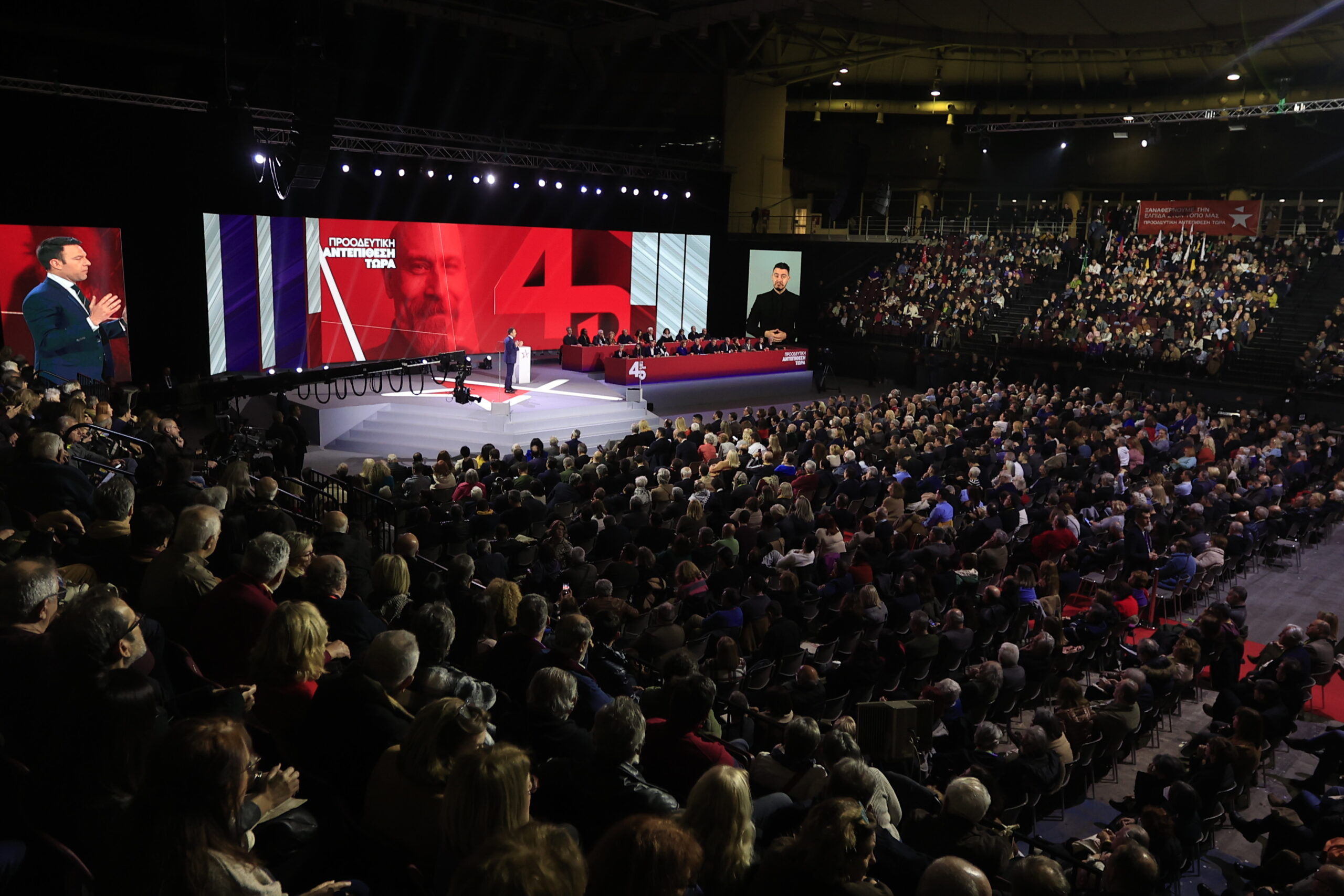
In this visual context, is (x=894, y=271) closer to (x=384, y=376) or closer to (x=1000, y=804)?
(x=384, y=376)

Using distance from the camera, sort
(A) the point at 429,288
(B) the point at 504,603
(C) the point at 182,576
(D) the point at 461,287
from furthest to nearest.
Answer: (D) the point at 461,287 → (A) the point at 429,288 → (B) the point at 504,603 → (C) the point at 182,576

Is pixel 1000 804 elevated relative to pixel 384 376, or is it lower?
lower

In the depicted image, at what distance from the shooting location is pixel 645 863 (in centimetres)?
201

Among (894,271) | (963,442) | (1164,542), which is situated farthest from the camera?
(894,271)

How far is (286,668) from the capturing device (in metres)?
3.07

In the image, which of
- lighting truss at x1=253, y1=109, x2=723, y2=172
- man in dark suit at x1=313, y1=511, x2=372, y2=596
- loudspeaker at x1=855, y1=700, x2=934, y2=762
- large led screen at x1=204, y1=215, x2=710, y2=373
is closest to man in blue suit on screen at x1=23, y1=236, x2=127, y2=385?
large led screen at x1=204, y1=215, x2=710, y2=373

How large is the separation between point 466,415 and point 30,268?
6665 millimetres

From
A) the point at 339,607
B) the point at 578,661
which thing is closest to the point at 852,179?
the point at 578,661

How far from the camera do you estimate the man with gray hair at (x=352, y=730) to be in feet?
9.30

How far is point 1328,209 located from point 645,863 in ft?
96.0

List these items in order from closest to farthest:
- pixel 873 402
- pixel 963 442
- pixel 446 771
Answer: pixel 446 771 → pixel 963 442 → pixel 873 402

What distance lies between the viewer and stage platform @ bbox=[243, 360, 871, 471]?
15.1m

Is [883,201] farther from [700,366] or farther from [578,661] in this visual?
[578,661]

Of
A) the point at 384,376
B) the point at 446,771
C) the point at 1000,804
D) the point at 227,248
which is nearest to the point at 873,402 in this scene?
the point at 384,376
